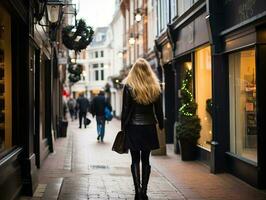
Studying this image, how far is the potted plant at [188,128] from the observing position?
43.4 ft

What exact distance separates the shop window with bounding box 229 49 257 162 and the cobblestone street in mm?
665

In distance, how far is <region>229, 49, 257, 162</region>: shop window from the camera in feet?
32.7

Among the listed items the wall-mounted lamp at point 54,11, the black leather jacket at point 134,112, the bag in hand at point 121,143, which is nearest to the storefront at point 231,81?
the black leather jacket at point 134,112

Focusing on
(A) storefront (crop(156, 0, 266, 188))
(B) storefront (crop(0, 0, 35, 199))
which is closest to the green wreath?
(A) storefront (crop(156, 0, 266, 188))

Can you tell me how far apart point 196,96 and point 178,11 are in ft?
10.5

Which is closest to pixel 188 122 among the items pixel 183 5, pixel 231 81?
pixel 231 81

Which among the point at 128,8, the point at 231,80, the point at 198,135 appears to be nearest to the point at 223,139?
the point at 231,80

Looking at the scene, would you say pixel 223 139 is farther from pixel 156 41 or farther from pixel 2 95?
pixel 156 41

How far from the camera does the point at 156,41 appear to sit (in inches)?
785

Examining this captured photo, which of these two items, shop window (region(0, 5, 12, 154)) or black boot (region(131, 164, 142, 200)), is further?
shop window (region(0, 5, 12, 154))

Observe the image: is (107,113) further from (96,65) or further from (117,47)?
(96,65)

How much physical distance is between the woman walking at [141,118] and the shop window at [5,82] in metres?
1.80

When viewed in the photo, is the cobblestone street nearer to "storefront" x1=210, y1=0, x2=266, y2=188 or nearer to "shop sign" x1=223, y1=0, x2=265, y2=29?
"storefront" x1=210, y1=0, x2=266, y2=188

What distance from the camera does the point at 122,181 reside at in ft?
33.2
